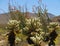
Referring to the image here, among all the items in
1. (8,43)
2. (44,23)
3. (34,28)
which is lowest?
(44,23)

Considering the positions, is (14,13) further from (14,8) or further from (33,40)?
(33,40)

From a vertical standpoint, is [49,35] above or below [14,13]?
above

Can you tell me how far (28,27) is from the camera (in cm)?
829

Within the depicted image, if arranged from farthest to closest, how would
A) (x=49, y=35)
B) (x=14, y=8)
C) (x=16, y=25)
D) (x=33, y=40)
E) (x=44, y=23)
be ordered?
(x=14, y=8) < (x=44, y=23) < (x=49, y=35) < (x=16, y=25) < (x=33, y=40)

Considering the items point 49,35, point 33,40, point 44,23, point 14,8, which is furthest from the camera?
point 14,8

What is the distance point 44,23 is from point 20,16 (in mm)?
2613

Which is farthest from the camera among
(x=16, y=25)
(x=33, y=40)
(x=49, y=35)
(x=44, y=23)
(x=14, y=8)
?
(x=14, y=8)

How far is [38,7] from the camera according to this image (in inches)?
995

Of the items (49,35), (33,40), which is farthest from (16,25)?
(49,35)

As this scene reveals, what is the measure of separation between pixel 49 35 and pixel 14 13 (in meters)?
Answer: 15.8

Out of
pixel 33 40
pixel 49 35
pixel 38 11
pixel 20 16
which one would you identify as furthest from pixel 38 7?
pixel 33 40

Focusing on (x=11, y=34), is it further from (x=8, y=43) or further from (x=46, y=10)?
(x=46, y=10)

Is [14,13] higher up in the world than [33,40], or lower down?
lower down

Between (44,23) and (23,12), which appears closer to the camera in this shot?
(44,23)
